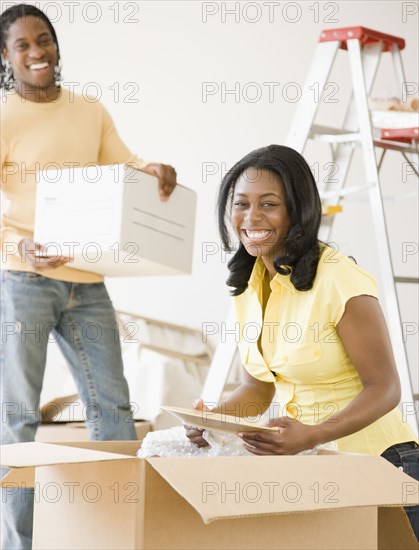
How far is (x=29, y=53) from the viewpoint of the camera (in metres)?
2.09

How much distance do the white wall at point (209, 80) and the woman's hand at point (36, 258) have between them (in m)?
1.50

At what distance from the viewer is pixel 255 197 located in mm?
1434

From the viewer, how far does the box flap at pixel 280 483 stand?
2.71 ft

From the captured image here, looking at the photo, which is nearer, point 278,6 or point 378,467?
point 378,467

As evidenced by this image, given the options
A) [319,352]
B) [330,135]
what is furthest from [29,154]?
[319,352]

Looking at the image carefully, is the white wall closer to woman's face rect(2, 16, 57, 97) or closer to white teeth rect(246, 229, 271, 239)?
woman's face rect(2, 16, 57, 97)

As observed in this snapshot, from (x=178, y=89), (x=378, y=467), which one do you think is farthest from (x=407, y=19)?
(x=378, y=467)

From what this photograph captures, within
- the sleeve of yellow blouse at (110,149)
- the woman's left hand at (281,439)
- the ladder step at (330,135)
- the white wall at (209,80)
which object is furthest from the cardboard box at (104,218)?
the white wall at (209,80)

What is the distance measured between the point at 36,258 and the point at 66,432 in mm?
847

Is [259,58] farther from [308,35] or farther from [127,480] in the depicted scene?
[127,480]

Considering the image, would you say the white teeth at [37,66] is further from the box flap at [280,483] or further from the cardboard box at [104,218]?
the box flap at [280,483]

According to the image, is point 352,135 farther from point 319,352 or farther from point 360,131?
point 319,352

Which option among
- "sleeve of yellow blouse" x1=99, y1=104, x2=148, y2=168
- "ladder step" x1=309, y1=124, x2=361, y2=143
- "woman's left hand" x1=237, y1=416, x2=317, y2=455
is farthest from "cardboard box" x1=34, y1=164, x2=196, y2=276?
"woman's left hand" x1=237, y1=416, x2=317, y2=455

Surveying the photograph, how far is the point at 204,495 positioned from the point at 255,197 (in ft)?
2.33
